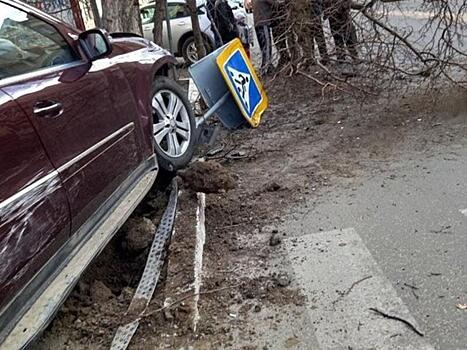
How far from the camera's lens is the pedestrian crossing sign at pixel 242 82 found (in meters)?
5.30

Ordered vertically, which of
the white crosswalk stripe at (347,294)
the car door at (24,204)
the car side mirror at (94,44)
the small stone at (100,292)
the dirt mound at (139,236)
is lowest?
the white crosswalk stripe at (347,294)

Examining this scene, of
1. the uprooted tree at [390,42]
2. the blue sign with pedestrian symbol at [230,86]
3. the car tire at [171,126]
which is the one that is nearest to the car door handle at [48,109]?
the car tire at [171,126]

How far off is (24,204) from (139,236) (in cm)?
141

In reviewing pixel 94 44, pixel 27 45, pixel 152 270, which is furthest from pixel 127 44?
pixel 152 270

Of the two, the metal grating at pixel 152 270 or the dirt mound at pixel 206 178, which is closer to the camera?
the metal grating at pixel 152 270

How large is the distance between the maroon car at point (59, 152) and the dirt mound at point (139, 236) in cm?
35

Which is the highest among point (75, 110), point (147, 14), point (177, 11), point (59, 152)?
point (147, 14)

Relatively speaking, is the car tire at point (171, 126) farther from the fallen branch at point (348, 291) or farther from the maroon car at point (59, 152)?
the fallen branch at point (348, 291)

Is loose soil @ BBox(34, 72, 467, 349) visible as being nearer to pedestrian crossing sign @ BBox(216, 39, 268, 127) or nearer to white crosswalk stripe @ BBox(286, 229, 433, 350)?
white crosswalk stripe @ BBox(286, 229, 433, 350)

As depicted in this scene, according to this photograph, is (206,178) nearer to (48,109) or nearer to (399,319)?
(48,109)

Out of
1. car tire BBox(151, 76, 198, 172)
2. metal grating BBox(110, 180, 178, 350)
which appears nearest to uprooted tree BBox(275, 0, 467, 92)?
car tire BBox(151, 76, 198, 172)

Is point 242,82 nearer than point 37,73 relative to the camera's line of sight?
No

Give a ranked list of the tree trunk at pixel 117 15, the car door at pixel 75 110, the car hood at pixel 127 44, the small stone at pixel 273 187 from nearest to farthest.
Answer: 1. the car door at pixel 75 110
2. the car hood at pixel 127 44
3. the small stone at pixel 273 187
4. the tree trunk at pixel 117 15

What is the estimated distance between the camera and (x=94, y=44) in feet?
11.5
